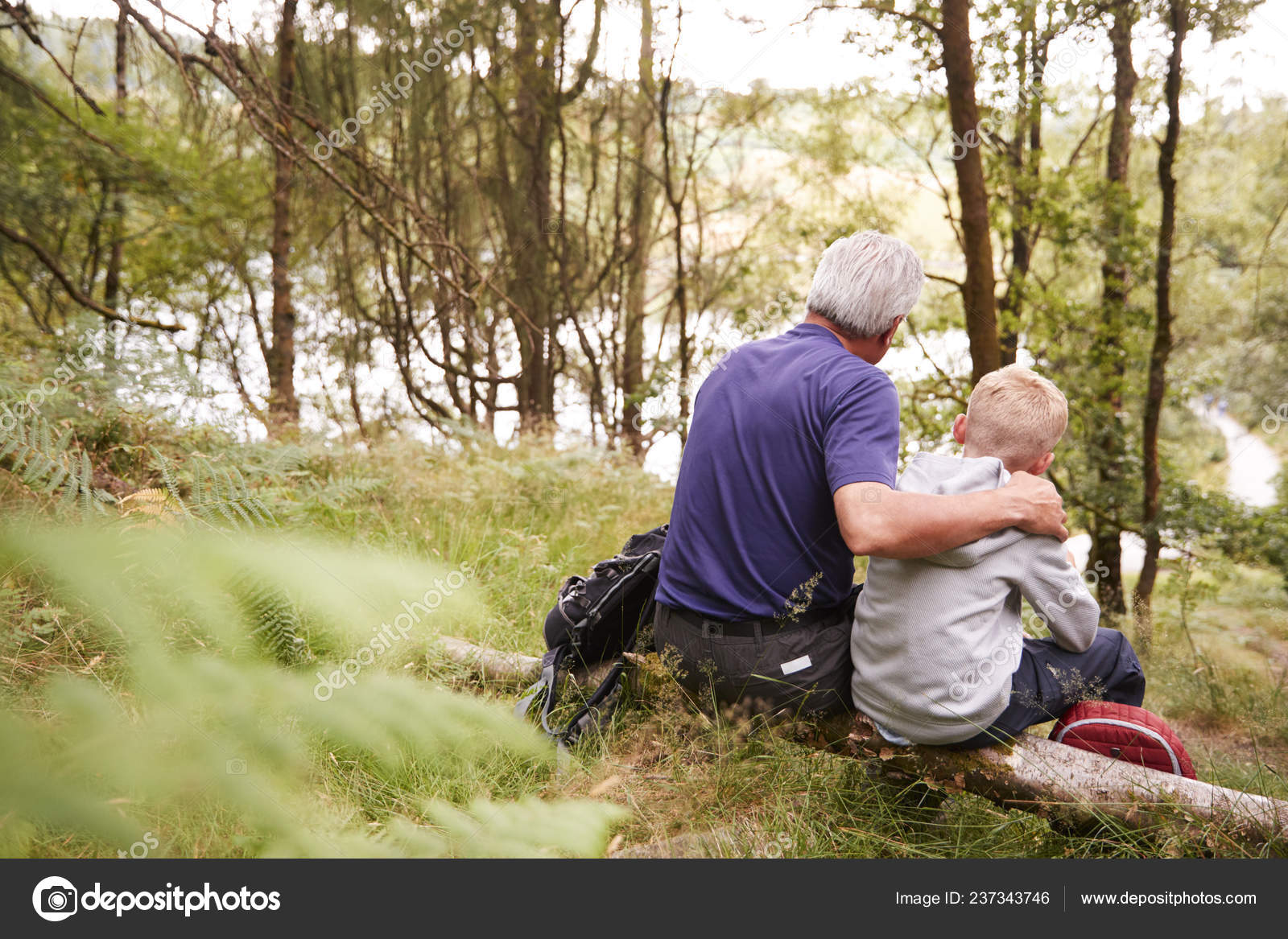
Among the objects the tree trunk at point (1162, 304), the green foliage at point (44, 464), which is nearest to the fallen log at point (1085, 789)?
the green foliage at point (44, 464)

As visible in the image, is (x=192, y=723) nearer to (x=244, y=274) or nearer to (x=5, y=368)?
(x=5, y=368)

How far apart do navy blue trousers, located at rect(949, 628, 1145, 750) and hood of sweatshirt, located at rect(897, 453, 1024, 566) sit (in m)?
0.39

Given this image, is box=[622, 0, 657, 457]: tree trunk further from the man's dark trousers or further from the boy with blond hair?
the boy with blond hair

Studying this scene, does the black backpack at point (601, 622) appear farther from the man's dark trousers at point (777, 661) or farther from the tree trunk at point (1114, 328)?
the tree trunk at point (1114, 328)

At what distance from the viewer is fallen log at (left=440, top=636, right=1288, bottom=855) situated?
6.14 ft

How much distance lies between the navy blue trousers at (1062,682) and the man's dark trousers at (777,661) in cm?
37

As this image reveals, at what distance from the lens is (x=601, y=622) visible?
9.10ft

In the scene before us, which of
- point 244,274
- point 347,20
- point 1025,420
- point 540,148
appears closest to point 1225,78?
point 540,148

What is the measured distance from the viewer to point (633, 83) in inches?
455

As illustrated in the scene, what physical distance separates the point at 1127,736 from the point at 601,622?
1601 millimetres

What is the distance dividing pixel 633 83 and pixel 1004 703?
11.5 metres

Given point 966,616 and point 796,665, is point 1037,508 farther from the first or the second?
point 796,665

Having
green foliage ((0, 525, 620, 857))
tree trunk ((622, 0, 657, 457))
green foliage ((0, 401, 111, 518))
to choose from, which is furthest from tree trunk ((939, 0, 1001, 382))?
tree trunk ((622, 0, 657, 457))
